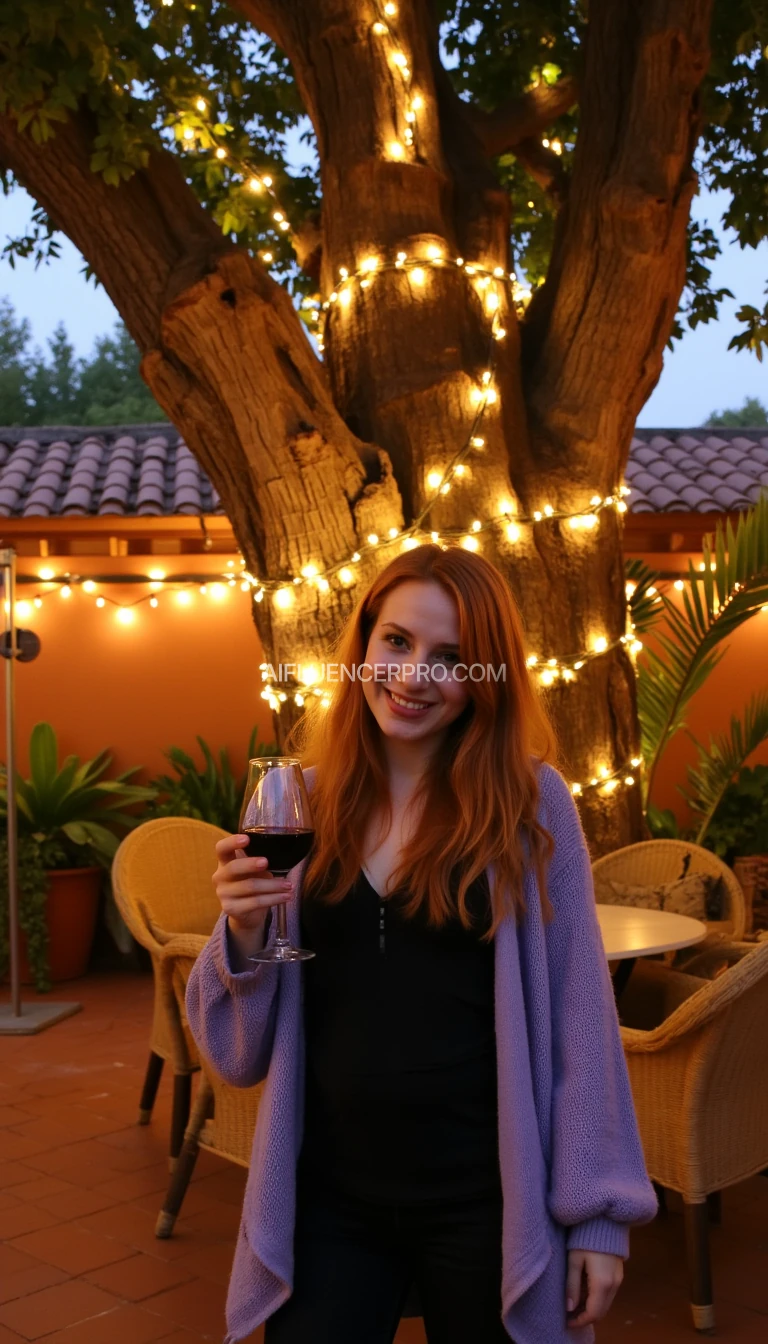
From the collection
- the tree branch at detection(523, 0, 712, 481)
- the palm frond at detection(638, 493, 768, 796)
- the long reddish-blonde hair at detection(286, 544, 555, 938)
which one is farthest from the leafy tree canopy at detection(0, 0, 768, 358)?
the long reddish-blonde hair at detection(286, 544, 555, 938)

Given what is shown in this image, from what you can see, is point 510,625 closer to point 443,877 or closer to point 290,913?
point 443,877

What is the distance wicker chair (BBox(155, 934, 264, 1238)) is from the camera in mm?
3146

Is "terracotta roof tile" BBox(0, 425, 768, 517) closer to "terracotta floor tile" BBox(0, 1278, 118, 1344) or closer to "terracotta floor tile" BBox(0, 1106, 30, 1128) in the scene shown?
"terracotta floor tile" BBox(0, 1106, 30, 1128)

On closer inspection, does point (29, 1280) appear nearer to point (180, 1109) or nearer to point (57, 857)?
point (180, 1109)

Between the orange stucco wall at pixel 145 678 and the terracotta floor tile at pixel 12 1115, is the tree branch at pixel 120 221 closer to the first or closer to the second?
the terracotta floor tile at pixel 12 1115

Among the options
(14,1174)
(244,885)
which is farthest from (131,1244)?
(244,885)

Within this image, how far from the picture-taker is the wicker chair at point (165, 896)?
3830 millimetres

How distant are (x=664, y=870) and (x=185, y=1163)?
200 centimetres

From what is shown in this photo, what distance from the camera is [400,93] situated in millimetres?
4512

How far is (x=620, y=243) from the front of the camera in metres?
4.45

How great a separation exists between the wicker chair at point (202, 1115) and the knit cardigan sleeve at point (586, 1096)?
149cm

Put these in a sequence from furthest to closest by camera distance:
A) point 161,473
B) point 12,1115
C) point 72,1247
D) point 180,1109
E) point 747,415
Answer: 1. point 747,415
2. point 161,473
3. point 12,1115
4. point 180,1109
5. point 72,1247

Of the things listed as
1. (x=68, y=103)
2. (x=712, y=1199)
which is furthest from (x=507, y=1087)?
(x=68, y=103)

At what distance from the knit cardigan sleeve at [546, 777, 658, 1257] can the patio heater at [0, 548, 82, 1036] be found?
475 cm
